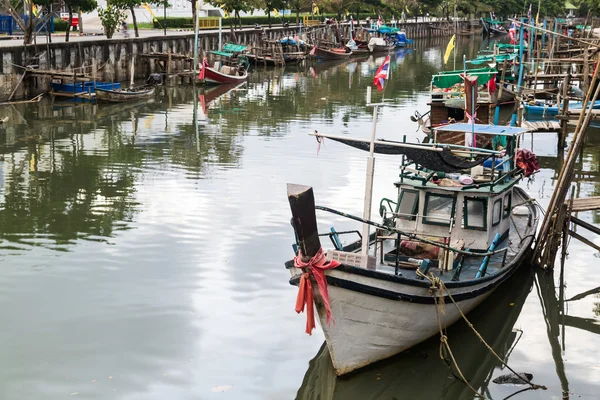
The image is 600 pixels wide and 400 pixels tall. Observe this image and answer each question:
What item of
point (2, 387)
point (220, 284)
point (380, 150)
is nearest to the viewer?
point (2, 387)

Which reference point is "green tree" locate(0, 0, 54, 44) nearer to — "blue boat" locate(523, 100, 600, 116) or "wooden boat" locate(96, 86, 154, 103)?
"wooden boat" locate(96, 86, 154, 103)

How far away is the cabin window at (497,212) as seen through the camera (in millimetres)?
16555

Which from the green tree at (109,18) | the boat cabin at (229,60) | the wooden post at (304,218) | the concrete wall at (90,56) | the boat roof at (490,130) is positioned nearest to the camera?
the wooden post at (304,218)

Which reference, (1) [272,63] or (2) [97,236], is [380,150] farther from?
(1) [272,63]

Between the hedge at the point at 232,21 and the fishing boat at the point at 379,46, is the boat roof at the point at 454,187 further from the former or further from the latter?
the fishing boat at the point at 379,46

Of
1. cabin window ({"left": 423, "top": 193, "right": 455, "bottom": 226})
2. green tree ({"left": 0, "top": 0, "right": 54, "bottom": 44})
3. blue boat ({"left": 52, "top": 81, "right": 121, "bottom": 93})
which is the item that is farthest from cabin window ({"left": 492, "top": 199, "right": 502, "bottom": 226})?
green tree ({"left": 0, "top": 0, "right": 54, "bottom": 44})

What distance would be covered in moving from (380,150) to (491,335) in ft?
13.6

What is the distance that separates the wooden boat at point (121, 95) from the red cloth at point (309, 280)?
106ft

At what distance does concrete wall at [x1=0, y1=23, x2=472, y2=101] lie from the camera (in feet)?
139

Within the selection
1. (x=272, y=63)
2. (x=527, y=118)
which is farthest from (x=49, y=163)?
(x=272, y=63)

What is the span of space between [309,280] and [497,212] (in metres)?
6.00

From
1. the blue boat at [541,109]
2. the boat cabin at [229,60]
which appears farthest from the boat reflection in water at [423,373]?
the boat cabin at [229,60]

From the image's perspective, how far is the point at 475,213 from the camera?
16.3m

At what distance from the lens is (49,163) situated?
95.7 ft
